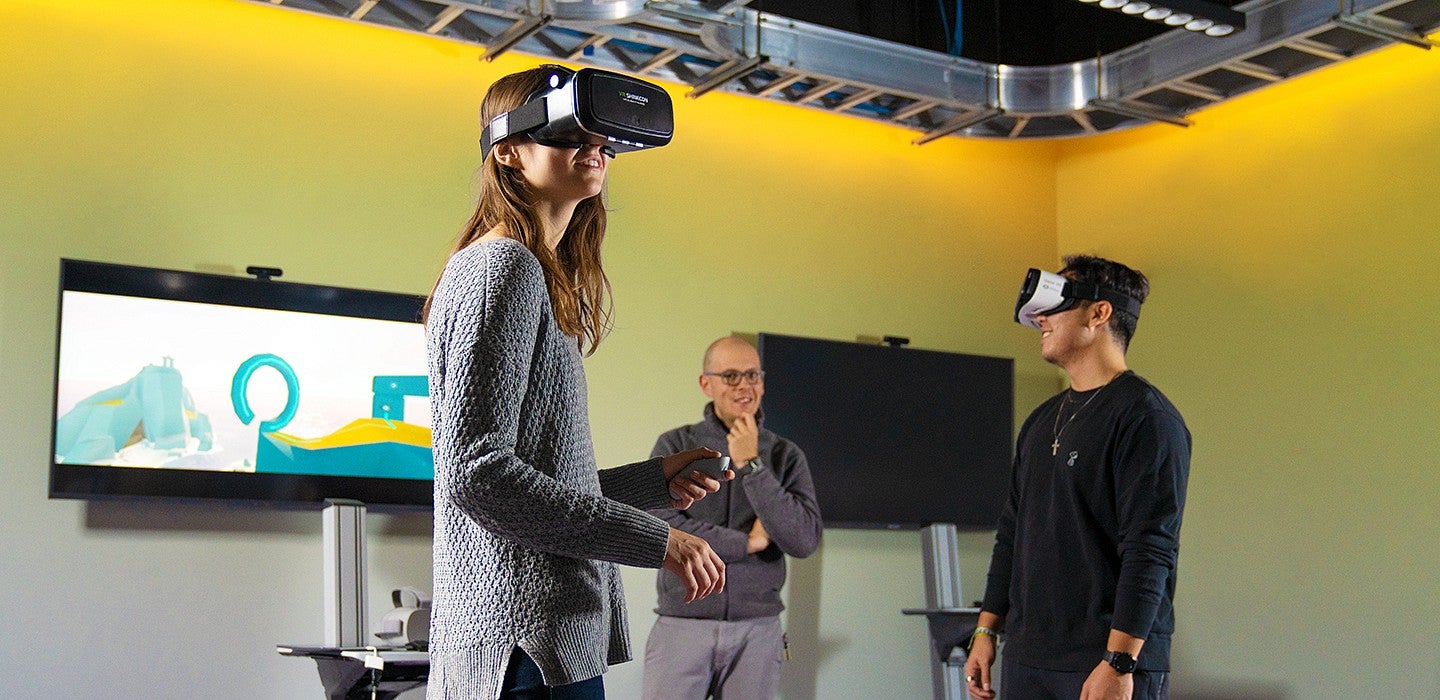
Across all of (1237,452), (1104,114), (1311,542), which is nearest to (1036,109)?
(1104,114)

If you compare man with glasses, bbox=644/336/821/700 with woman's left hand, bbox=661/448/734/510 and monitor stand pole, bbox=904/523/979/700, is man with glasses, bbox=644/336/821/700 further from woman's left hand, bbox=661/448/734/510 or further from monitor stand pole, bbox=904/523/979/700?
woman's left hand, bbox=661/448/734/510

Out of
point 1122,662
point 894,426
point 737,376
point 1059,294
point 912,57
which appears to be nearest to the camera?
point 1122,662

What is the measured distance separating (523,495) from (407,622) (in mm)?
2715

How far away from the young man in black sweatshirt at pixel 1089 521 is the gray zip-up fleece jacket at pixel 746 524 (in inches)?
40.8

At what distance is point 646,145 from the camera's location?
165 cm

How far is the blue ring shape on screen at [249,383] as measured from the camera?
4137 mm

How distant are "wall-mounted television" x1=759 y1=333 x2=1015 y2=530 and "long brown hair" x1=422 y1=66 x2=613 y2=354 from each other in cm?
341

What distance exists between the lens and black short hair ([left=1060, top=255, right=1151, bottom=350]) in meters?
3.08

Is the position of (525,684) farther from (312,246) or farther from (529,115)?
(312,246)

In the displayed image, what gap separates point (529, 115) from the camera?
1585mm

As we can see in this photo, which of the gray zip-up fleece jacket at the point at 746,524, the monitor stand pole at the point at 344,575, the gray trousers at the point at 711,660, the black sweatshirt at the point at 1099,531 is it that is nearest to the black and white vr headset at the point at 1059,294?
the black sweatshirt at the point at 1099,531

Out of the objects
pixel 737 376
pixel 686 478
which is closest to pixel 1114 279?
pixel 737 376

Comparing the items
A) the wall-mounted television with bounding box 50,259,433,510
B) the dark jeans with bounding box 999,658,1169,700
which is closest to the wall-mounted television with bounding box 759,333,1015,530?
the wall-mounted television with bounding box 50,259,433,510

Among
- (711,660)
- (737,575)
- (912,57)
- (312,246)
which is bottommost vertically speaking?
(711,660)
